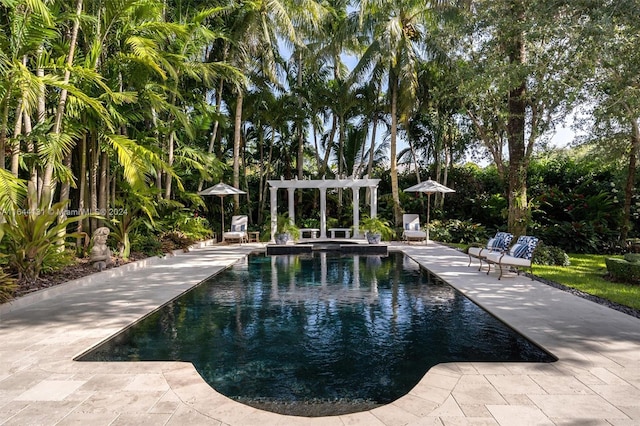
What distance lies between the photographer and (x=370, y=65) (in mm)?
18641

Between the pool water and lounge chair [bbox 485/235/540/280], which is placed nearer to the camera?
the pool water

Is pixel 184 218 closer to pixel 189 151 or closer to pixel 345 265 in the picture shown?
pixel 189 151

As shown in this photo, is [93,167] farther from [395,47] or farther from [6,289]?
[395,47]

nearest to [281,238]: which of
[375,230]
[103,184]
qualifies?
[375,230]

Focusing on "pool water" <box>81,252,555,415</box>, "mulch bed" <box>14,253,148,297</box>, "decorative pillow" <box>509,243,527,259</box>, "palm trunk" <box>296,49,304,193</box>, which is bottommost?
"pool water" <box>81,252,555,415</box>

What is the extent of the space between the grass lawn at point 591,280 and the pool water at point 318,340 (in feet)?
7.73

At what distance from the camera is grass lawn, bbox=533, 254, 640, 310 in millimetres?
6901

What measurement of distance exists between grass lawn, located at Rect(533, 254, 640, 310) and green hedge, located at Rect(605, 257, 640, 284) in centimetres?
19

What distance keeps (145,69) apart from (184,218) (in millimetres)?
6023

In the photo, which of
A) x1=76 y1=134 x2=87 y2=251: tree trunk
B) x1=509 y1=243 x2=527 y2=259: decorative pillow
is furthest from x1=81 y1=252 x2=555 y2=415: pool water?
A: x1=76 y1=134 x2=87 y2=251: tree trunk

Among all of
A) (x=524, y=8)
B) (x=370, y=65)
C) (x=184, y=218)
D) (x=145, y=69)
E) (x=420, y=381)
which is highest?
(x=370, y=65)

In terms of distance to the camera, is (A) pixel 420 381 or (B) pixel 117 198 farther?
(B) pixel 117 198

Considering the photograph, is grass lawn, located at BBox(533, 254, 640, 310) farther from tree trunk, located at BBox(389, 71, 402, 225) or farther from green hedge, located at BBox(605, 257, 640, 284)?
tree trunk, located at BBox(389, 71, 402, 225)

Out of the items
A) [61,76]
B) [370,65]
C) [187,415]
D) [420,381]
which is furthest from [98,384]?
[370,65]
